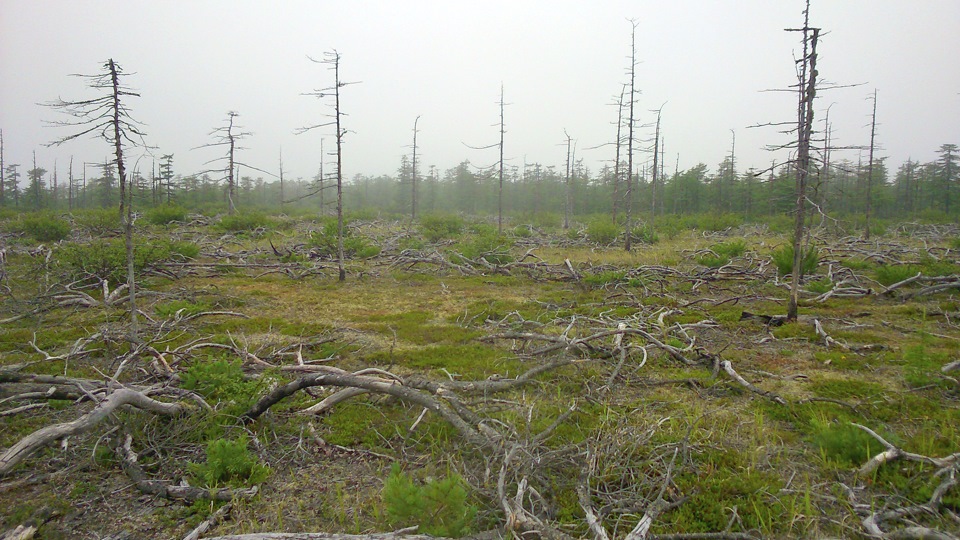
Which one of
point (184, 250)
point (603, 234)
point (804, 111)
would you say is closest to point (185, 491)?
point (804, 111)

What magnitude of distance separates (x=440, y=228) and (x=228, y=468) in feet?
60.4

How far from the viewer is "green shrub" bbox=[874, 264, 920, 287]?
9.96 metres

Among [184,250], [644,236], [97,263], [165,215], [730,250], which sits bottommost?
[97,263]

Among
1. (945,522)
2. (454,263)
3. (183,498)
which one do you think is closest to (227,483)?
(183,498)

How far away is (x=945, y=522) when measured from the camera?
9.29 feet

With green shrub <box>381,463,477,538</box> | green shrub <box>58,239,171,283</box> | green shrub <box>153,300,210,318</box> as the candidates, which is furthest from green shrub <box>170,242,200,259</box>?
green shrub <box>381,463,477,538</box>

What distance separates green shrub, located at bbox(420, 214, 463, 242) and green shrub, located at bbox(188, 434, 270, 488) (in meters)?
17.4

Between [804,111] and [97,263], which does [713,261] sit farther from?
[97,263]

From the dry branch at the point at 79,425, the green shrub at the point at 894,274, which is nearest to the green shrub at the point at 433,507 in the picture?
the dry branch at the point at 79,425

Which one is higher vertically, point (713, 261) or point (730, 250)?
point (730, 250)

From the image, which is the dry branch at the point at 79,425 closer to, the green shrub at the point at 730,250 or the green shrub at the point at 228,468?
the green shrub at the point at 228,468

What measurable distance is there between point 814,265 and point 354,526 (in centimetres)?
1261

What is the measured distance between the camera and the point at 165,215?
2270 centimetres

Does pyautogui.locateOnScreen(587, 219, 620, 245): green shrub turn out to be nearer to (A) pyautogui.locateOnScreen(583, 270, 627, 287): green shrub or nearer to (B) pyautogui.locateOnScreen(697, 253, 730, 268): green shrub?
(B) pyautogui.locateOnScreen(697, 253, 730, 268): green shrub
